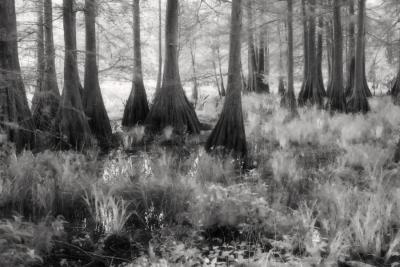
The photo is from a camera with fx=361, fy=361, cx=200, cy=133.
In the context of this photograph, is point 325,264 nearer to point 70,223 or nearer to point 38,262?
point 38,262

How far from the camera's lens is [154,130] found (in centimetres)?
966

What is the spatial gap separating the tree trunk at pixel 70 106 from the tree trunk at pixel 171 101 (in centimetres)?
232

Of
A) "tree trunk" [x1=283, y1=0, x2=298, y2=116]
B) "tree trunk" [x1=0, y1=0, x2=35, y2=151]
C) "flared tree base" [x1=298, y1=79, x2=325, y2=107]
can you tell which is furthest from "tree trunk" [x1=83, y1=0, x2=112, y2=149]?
"flared tree base" [x1=298, y1=79, x2=325, y2=107]

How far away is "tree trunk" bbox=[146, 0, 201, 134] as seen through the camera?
9.59m

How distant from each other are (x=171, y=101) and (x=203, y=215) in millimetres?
6080

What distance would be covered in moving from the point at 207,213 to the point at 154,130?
5969 mm

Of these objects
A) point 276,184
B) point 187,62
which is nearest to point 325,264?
point 276,184

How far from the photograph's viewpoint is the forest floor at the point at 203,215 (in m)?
3.26

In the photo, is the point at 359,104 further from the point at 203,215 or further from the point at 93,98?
the point at 203,215

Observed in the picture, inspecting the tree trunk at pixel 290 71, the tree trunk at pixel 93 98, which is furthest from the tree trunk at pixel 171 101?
the tree trunk at pixel 290 71

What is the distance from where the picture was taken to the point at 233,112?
7.16 m

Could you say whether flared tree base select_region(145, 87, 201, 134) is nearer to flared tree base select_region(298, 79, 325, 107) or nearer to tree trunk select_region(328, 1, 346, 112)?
tree trunk select_region(328, 1, 346, 112)

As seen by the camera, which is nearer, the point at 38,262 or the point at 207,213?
the point at 38,262

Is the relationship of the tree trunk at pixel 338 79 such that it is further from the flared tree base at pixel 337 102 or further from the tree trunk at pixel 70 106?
the tree trunk at pixel 70 106
